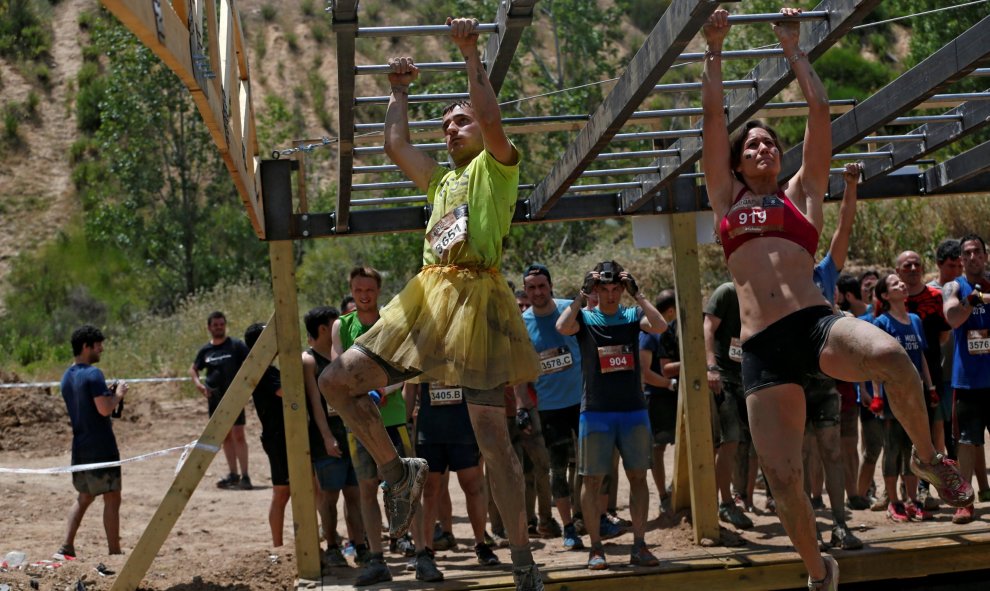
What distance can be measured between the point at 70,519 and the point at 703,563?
4458 millimetres

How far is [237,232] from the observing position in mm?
27688

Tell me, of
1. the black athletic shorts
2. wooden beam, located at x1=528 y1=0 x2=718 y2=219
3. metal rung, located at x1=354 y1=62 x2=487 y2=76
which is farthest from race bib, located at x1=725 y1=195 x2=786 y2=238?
metal rung, located at x1=354 y1=62 x2=487 y2=76

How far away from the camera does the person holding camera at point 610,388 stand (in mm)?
6938

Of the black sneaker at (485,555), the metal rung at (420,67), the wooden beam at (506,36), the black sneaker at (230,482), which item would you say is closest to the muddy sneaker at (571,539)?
the black sneaker at (485,555)

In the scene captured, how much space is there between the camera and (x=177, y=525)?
408 inches

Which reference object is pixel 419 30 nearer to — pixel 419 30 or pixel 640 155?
pixel 419 30

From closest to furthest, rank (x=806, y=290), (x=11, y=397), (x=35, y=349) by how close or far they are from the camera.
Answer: (x=806, y=290), (x=11, y=397), (x=35, y=349)

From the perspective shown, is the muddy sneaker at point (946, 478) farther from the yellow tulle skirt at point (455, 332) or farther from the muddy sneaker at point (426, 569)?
the muddy sneaker at point (426, 569)

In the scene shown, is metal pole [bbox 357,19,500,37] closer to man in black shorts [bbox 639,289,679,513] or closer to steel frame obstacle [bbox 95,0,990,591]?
steel frame obstacle [bbox 95,0,990,591]

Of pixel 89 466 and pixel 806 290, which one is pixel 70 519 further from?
pixel 806 290

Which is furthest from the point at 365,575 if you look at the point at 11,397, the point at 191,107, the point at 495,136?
the point at 191,107

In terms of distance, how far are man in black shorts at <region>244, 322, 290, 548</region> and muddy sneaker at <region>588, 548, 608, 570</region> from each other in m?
2.40

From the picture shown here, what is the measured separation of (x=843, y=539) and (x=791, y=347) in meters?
2.77

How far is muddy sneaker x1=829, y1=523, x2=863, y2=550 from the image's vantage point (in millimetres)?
6629
